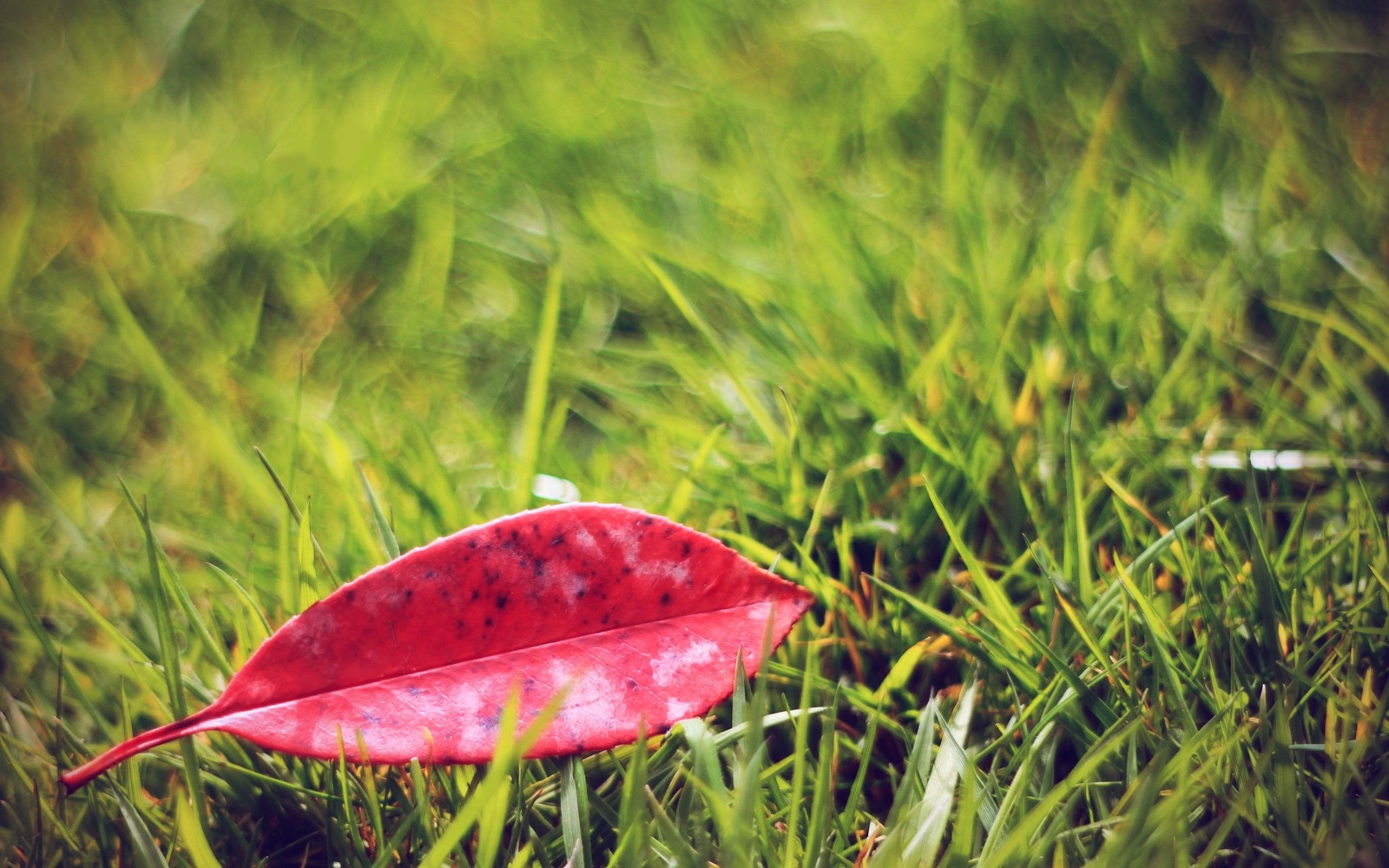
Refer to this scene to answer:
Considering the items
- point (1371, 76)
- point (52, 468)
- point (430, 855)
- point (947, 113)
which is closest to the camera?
point (430, 855)

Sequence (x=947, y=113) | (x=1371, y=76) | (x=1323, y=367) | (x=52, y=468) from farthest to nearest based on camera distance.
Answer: (x=1371, y=76)
(x=947, y=113)
(x=52, y=468)
(x=1323, y=367)

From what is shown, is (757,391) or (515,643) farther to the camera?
(757,391)

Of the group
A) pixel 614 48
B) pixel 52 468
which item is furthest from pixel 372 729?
pixel 614 48

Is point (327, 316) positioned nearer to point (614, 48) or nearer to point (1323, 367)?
point (614, 48)
